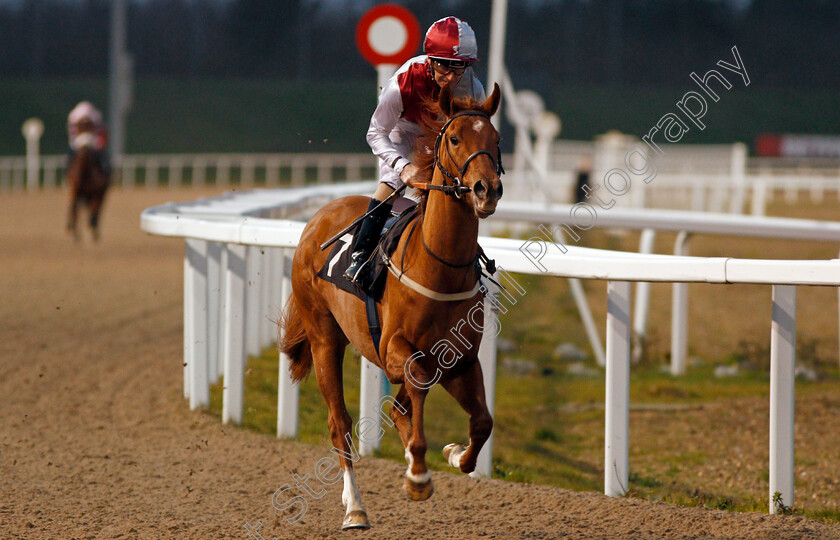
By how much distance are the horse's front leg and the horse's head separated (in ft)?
1.83

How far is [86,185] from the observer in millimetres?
15039

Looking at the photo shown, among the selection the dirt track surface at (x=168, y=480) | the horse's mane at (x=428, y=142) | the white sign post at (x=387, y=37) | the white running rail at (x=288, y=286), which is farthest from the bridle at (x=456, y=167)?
the white sign post at (x=387, y=37)

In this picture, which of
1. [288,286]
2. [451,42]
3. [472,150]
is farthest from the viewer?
[288,286]

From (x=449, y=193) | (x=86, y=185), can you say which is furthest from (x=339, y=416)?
(x=86, y=185)

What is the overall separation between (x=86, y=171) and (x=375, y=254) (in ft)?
40.9

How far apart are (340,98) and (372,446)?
48.2 metres

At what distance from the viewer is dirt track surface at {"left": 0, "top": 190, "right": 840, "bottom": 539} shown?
12.2 feet

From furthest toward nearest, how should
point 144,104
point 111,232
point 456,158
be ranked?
point 144,104 < point 111,232 < point 456,158

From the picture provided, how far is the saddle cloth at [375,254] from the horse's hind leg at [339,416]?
33 centimetres

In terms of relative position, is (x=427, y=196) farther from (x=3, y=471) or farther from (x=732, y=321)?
(x=732, y=321)

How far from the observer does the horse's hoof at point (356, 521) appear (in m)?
3.59

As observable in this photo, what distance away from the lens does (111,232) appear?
17.0 m

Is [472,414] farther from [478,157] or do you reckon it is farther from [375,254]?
[478,157]

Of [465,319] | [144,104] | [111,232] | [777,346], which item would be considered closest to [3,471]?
[465,319]
